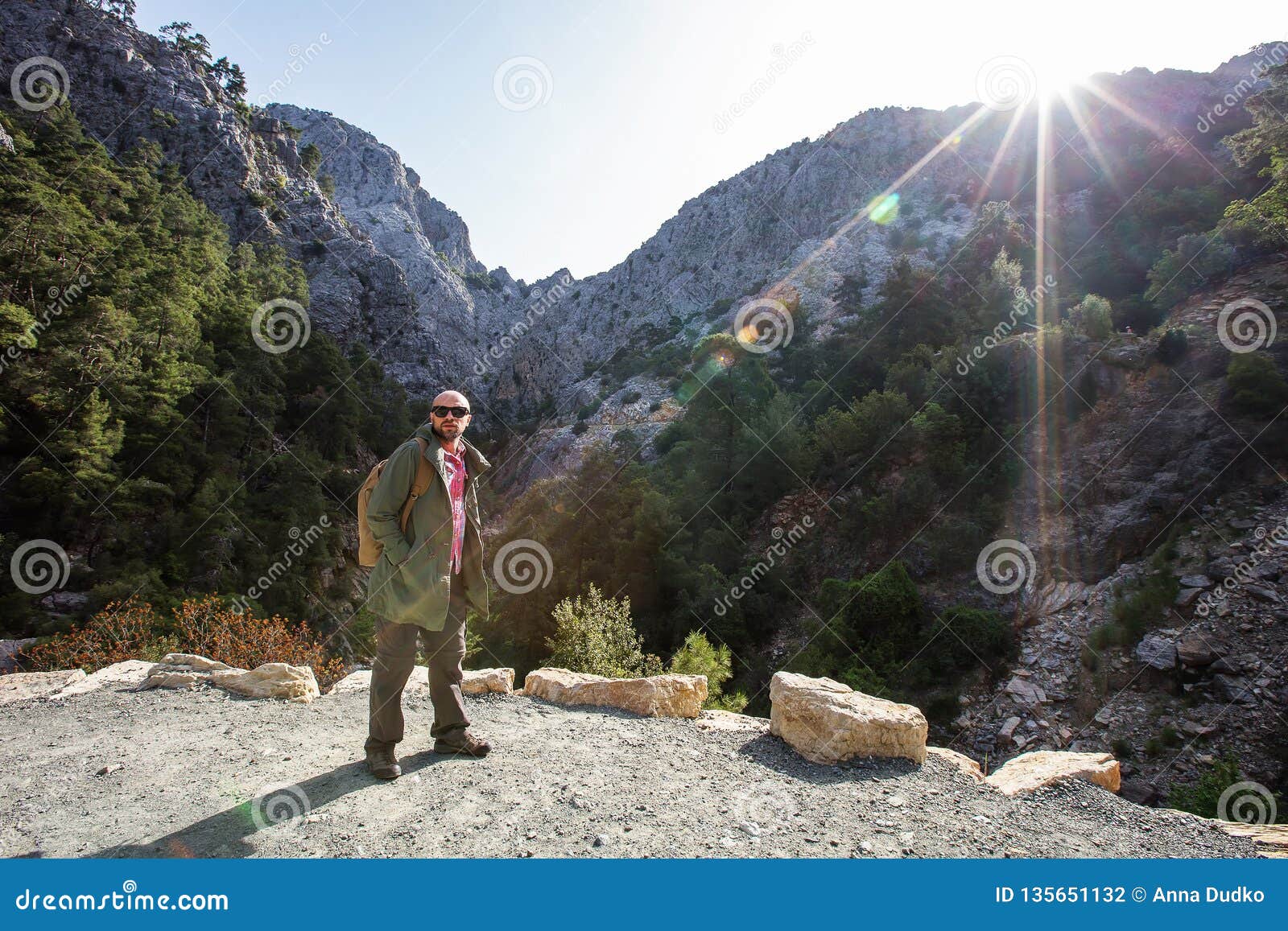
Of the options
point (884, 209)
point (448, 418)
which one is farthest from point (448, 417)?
point (884, 209)

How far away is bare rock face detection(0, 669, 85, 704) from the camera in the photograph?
17.1ft

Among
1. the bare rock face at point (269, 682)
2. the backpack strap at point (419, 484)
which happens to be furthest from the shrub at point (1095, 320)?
the bare rock face at point (269, 682)

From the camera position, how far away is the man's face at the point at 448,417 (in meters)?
3.69

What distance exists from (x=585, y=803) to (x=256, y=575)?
70.9 feet

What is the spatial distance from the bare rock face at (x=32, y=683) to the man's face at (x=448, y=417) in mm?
4853

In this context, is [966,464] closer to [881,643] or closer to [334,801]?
[881,643]

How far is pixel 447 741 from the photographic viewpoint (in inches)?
152

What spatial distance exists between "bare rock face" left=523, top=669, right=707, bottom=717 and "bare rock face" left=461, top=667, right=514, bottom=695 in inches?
11.7

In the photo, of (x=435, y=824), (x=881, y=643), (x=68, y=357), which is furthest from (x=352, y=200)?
(x=435, y=824)

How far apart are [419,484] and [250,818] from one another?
186 centimetres

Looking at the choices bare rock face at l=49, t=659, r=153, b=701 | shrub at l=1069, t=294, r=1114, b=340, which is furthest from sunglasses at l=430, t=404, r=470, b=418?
shrub at l=1069, t=294, r=1114, b=340

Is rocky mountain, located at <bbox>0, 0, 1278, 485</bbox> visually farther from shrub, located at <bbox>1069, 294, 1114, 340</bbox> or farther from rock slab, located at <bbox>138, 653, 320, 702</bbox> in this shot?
rock slab, located at <bbox>138, 653, 320, 702</bbox>

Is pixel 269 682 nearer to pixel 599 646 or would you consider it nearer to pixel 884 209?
pixel 599 646

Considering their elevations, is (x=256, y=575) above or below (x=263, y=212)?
below
